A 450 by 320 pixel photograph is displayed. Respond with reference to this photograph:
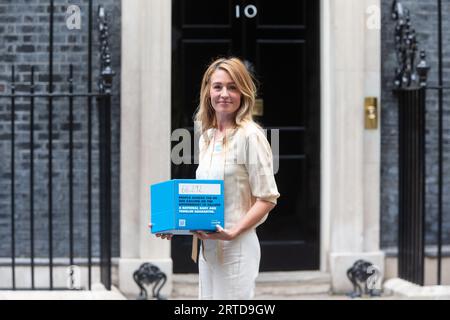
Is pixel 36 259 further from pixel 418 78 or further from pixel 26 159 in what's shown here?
pixel 418 78

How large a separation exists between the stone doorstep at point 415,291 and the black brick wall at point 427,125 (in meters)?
0.41

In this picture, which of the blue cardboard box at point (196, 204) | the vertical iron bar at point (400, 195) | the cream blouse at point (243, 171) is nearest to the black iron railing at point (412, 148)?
the vertical iron bar at point (400, 195)

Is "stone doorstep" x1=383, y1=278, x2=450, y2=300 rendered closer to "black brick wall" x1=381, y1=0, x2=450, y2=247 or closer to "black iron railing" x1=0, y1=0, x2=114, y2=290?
"black brick wall" x1=381, y1=0, x2=450, y2=247

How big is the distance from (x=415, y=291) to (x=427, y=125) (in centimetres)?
143

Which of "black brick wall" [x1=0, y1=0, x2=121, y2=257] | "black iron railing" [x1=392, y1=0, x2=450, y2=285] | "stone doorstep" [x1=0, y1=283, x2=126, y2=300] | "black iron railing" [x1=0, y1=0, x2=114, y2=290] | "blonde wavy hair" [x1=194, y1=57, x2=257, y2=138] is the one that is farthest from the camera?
"black brick wall" [x1=0, y1=0, x2=121, y2=257]

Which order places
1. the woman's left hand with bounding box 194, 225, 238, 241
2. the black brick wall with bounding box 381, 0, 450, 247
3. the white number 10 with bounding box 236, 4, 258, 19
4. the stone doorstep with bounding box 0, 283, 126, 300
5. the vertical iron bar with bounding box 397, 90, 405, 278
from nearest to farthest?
the woman's left hand with bounding box 194, 225, 238, 241 < the stone doorstep with bounding box 0, 283, 126, 300 < the vertical iron bar with bounding box 397, 90, 405, 278 < the black brick wall with bounding box 381, 0, 450, 247 < the white number 10 with bounding box 236, 4, 258, 19

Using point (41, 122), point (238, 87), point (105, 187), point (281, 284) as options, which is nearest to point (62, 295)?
point (105, 187)

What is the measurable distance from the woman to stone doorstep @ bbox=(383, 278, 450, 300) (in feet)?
12.0

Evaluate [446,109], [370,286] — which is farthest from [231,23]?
[370,286]

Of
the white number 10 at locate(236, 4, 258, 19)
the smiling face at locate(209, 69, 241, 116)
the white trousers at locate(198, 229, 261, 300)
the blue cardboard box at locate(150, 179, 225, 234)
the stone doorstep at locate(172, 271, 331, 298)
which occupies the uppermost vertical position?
the white number 10 at locate(236, 4, 258, 19)

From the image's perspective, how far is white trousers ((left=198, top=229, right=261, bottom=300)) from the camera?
13.8 feet

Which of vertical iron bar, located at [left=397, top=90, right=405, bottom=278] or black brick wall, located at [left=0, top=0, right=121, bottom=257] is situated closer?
black brick wall, located at [left=0, top=0, right=121, bottom=257]

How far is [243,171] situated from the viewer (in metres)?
4.24

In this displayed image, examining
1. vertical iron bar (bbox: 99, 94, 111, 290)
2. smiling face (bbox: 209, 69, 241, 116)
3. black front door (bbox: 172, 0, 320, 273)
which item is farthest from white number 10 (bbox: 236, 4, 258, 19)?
smiling face (bbox: 209, 69, 241, 116)
